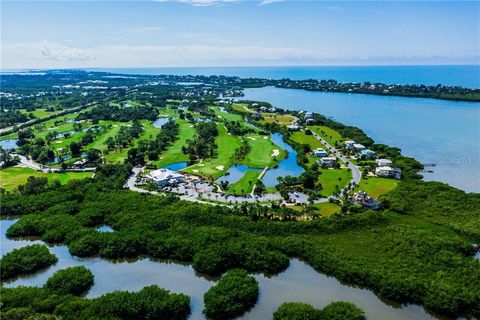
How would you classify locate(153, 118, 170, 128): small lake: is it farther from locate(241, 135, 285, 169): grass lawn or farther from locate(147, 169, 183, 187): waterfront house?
locate(147, 169, 183, 187): waterfront house

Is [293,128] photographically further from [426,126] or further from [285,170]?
[426,126]

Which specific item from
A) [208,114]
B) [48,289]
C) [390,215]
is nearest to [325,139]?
[390,215]

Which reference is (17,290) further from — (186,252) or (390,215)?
(390,215)

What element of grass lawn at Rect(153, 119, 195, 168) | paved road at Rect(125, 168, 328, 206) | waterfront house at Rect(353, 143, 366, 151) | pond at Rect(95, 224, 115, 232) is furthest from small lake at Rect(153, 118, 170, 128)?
pond at Rect(95, 224, 115, 232)

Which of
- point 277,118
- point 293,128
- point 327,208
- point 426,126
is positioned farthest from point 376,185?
point 277,118

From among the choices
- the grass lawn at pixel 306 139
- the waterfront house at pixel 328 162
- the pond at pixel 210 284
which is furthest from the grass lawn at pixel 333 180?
the pond at pixel 210 284

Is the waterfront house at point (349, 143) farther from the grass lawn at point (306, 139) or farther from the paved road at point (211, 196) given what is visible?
the paved road at point (211, 196)

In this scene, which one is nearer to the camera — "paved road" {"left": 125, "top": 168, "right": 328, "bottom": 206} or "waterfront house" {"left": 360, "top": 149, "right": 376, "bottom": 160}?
"paved road" {"left": 125, "top": 168, "right": 328, "bottom": 206}
